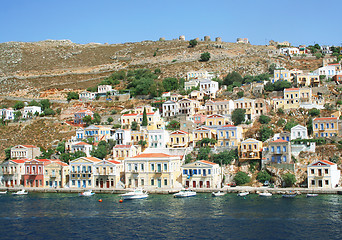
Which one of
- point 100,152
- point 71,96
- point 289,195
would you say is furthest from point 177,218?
point 71,96

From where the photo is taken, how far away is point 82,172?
74312mm

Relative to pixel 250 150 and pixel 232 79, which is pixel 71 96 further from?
pixel 250 150

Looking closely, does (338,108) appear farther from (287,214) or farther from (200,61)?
(200,61)

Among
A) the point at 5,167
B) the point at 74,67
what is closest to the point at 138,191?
the point at 5,167

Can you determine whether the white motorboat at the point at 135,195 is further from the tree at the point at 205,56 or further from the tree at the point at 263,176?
the tree at the point at 205,56

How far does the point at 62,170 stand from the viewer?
250ft

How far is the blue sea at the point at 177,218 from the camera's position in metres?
44.0

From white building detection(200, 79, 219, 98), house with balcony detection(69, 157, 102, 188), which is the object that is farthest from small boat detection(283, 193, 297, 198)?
white building detection(200, 79, 219, 98)

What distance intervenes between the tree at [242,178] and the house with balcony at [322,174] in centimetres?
874

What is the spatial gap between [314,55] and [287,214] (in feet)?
286

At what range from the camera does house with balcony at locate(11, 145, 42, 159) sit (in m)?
86.2

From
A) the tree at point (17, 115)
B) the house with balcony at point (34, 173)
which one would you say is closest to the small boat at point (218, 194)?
the house with balcony at point (34, 173)

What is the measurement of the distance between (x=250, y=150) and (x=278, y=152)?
4.55m

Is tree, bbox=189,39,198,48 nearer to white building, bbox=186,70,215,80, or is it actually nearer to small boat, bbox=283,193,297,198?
white building, bbox=186,70,215,80
